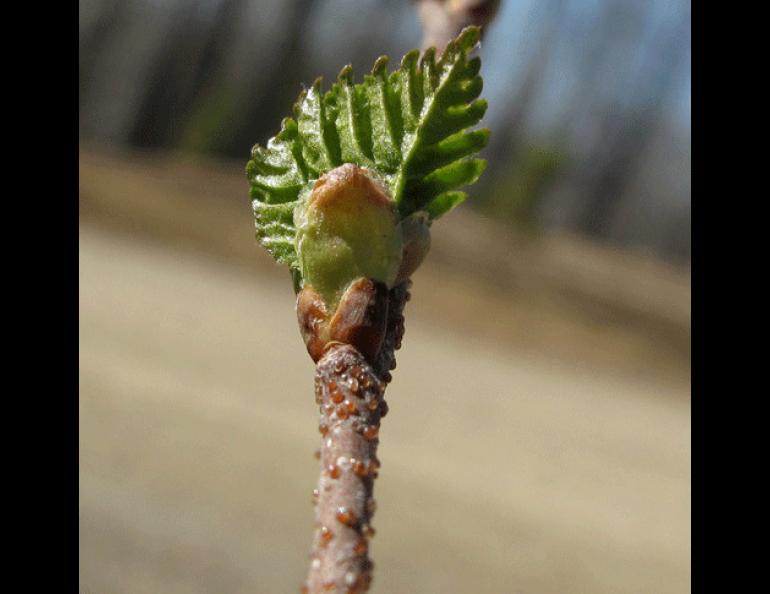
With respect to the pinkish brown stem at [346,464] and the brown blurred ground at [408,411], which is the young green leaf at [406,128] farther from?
the brown blurred ground at [408,411]

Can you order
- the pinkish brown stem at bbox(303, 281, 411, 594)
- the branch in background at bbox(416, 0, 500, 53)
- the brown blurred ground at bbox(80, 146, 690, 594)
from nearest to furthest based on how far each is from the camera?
the pinkish brown stem at bbox(303, 281, 411, 594)
the branch in background at bbox(416, 0, 500, 53)
the brown blurred ground at bbox(80, 146, 690, 594)

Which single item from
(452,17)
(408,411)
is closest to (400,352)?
(408,411)

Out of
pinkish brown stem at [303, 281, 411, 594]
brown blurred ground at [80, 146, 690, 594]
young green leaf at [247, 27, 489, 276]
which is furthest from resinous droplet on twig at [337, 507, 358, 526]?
brown blurred ground at [80, 146, 690, 594]

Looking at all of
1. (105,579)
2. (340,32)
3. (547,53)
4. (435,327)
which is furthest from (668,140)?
(105,579)

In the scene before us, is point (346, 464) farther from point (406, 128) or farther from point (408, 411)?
point (408, 411)

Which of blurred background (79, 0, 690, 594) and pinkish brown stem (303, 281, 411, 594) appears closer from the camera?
pinkish brown stem (303, 281, 411, 594)

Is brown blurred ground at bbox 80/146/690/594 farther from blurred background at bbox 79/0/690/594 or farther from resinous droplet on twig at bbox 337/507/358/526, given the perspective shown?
resinous droplet on twig at bbox 337/507/358/526
